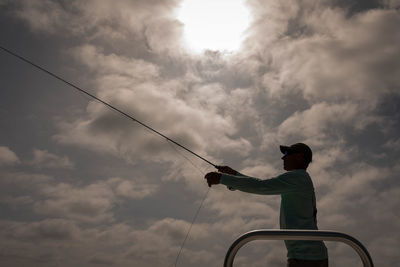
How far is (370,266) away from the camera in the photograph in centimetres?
284

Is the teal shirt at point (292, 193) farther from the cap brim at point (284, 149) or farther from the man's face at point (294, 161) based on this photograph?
the cap brim at point (284, 149)

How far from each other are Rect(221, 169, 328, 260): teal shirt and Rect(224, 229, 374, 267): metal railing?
1.10 m

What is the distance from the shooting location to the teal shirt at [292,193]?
4035 mm

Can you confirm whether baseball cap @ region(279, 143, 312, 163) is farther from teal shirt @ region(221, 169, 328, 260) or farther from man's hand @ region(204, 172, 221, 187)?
man's hand @ region(204, 172, 221, 187)

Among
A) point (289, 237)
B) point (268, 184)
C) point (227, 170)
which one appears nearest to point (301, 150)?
point (268, 184)

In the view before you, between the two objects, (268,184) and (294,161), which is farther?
(294,161)

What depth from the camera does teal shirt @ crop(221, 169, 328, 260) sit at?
4035 mm

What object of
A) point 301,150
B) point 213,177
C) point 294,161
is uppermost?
point 301,150

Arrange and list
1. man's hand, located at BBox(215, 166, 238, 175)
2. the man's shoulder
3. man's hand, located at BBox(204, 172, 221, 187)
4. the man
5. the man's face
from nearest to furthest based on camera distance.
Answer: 1. the man
2. the man's shoulder
3. man's hand, located at BBox(204, 172, 221, 187)
4. the man's face
5. man's hand, located at BBox(215, 166, 238, 175)

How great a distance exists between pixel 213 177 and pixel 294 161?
112 cm

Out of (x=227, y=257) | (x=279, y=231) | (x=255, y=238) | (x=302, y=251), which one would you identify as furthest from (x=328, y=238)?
(x=302, y=251)

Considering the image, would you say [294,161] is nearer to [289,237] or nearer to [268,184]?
[268,184]

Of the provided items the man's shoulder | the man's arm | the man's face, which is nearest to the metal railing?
the man's arm

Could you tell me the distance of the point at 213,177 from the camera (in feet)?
14.3
